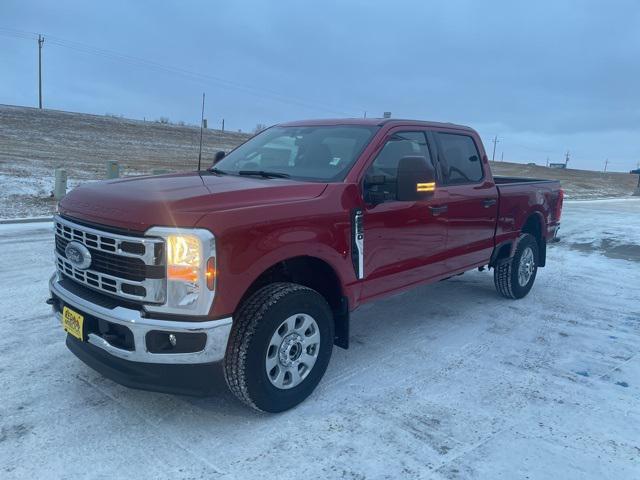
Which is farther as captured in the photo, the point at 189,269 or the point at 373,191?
the point at 373,191

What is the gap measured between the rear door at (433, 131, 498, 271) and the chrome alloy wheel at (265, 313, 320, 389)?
1922mm

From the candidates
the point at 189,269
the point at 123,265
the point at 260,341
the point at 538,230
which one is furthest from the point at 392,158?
the point at 538,230

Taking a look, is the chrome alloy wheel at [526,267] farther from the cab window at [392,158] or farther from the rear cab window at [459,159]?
the cab window at [392,158]

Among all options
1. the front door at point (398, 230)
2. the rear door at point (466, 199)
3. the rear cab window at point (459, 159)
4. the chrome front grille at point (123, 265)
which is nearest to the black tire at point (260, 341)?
the chrome front grille at point (123, 265)

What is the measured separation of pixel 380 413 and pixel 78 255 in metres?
2.14

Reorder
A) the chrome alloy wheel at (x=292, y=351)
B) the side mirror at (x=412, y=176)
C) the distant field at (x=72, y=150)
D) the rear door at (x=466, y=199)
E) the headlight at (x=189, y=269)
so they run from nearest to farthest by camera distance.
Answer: the headlight at (x=189, y=269) → the chrome alloy wheel at (x=292, y=351) → the side mirror at (x=412, y=176) → the rear door at (x=466, y=199) → the distant field at (x=72, y=150)

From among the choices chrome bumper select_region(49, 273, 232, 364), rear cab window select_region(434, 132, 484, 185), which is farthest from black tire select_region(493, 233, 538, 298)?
chrome bumper select_region(49, 273, 232, 364)

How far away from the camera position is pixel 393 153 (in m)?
4.30

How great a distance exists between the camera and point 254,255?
3.06 m

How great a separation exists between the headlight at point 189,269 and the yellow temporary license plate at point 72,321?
60 centimetres

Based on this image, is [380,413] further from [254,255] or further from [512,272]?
[512,272]

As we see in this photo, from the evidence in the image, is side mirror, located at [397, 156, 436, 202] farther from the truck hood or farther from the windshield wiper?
the windshield wiper

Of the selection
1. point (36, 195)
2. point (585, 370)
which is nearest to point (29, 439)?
Answer: point (585, 370)

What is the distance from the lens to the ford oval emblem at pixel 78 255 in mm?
3154
